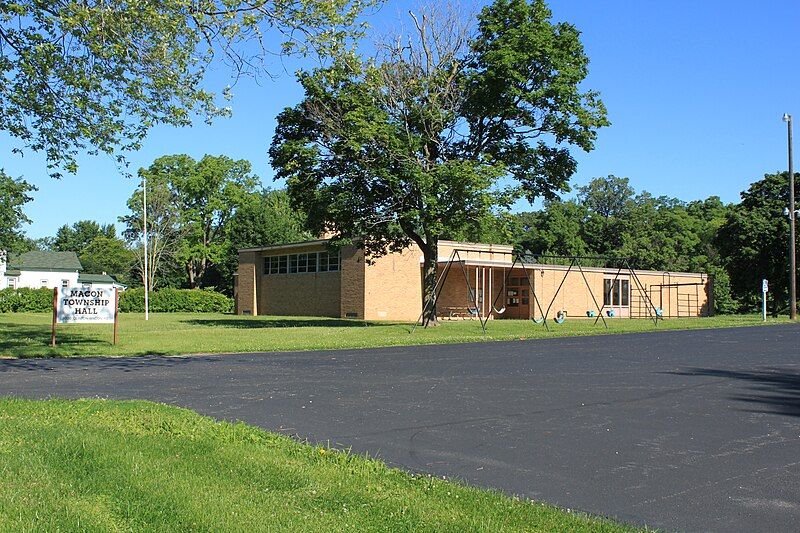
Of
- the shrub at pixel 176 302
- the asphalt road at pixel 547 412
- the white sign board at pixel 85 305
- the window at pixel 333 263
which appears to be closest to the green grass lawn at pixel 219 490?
the asphalt road at pixel 547 412

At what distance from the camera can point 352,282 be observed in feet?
153

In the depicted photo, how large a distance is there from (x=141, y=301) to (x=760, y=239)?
46.7 m

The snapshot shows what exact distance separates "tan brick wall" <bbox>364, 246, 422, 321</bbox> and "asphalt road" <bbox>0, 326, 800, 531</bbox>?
86.1 feet

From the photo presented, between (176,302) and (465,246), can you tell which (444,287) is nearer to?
(465,246)

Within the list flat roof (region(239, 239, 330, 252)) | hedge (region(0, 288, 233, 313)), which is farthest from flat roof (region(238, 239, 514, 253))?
hedge (region(0, 288, 233, 313))

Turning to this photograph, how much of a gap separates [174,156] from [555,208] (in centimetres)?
3978

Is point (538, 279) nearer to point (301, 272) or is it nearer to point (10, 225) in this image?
point (301, 272)

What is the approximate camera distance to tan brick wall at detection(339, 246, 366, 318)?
45.6 metres

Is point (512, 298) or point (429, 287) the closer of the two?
point (429, 287)

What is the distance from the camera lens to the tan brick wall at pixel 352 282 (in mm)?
45625

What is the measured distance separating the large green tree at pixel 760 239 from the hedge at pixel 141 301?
3854 centimetres

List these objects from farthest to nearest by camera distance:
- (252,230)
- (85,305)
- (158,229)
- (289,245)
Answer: (252,230) < (158,229) < (289,245) < (85,305)

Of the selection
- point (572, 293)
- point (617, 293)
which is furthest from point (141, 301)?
point (617, 293)

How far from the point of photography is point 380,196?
31.8 m
